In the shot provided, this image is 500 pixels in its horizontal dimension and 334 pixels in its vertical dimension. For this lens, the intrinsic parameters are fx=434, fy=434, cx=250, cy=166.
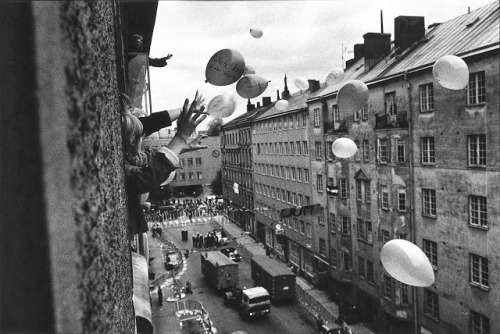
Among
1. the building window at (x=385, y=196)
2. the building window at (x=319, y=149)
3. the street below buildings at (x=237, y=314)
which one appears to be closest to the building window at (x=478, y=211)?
the building window at (x=385, y=196)

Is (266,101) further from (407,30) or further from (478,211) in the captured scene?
(478,211)

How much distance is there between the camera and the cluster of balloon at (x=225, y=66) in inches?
275

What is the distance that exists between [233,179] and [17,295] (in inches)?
2567

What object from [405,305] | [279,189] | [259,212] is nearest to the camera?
[405,305]

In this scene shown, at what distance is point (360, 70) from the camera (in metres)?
31.3

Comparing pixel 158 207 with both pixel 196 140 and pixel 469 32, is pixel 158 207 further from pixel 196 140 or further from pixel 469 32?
pixel 196 140

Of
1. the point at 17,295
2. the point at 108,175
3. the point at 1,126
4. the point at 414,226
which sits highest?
the point at 1,126

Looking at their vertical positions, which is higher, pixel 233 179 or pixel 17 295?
pixel 17 295

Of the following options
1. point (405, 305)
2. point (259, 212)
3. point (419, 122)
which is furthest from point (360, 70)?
point (259, 212)

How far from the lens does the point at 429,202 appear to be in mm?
21906

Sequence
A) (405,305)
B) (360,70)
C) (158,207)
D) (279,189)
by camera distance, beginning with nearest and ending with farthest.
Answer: (405,305) → (360,70) → (279,189) → (158,207)

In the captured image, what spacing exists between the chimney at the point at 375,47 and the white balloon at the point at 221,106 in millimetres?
24362

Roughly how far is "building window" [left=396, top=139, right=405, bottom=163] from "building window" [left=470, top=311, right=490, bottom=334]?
848cm

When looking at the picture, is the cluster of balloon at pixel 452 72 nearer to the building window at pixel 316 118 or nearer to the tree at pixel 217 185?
the building window at pixel 316 118
